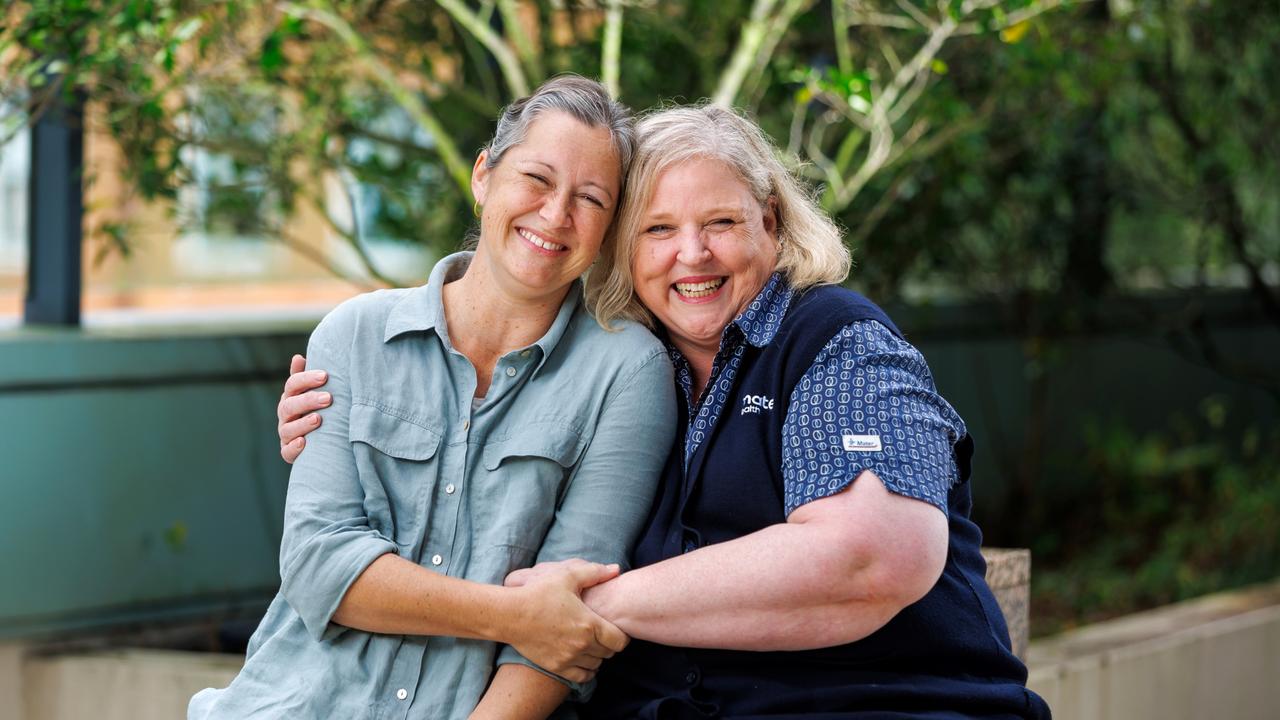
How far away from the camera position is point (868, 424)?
7.59 feet

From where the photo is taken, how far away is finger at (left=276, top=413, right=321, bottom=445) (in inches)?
102

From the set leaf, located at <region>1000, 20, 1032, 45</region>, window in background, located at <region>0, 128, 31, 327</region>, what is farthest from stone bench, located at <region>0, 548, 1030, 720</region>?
leaf, located at <region>1000, 20, 1032, 45</region>

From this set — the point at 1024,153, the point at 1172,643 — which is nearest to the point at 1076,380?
the point at 1024,153

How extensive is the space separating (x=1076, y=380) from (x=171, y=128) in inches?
222

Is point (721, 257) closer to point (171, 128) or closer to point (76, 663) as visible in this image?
point (171, 128)

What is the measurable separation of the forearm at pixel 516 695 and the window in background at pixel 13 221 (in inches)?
95.2

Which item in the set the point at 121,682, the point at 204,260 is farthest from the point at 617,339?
the point at 204,260

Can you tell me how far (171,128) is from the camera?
4.79 m

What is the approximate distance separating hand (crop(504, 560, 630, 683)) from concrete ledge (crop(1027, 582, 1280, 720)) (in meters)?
2.42

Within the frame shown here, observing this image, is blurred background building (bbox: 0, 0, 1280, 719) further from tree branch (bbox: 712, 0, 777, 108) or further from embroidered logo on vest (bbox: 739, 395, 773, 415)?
embroidered logo on vest (bbox: 739, 395, 773, 415)

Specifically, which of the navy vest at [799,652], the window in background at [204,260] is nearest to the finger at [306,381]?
the navy vest at [799,652]

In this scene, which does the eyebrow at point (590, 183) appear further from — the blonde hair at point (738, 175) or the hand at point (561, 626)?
the hand at point (561, 626)

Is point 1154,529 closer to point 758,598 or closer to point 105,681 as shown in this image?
point 105,681

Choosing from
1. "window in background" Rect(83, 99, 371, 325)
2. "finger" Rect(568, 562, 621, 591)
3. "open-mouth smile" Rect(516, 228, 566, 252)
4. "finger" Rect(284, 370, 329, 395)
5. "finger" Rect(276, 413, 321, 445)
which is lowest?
"window in background" Rect(83, 99, 371, 325)
